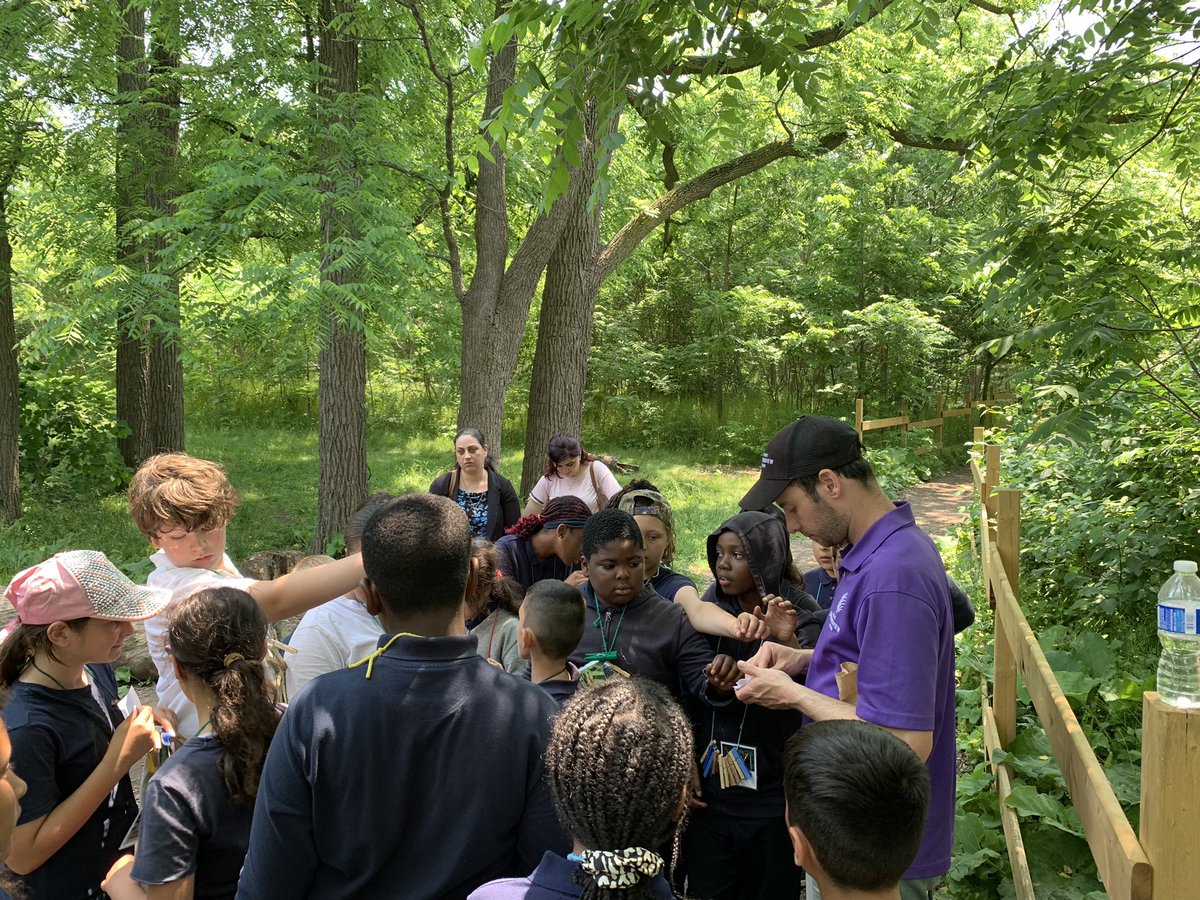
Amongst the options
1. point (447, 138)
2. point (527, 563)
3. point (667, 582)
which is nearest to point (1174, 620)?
point (667, 582)

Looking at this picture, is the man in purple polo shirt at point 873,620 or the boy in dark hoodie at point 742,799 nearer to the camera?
the man in purple polo shirt at point 873,620

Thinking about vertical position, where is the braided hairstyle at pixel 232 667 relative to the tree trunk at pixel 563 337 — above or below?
below

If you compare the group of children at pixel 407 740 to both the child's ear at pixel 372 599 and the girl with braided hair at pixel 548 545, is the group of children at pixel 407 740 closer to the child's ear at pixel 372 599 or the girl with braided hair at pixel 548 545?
the child's ear at pixel 372 599

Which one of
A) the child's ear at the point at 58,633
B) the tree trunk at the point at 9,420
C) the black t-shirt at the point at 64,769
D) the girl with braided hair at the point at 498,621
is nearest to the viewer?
the black t-shirt at the point at 64,769

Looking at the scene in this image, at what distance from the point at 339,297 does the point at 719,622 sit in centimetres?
434

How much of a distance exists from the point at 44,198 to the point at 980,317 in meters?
9.42

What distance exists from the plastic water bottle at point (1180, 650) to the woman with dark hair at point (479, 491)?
14.0 ft

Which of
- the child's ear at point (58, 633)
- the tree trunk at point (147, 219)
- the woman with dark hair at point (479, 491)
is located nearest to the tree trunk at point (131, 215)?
the tree trunk at point (147, 219)

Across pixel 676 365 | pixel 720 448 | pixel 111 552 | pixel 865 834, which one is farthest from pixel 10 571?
pixel 676 365

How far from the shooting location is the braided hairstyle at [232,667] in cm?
210

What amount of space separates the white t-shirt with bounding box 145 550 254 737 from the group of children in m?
0.01

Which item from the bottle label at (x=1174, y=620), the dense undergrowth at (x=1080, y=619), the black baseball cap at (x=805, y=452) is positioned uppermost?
the black baseball cap at (x=805, y=452)

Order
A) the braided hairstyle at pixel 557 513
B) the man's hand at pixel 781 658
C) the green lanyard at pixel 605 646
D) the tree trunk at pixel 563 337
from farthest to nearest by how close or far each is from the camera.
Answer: the tree trunk at pixel 563 337 < the braided hairstyle at pixel 557 513 < the green lanyard at pixel 605 646 < the man's hand at pixel 781 658

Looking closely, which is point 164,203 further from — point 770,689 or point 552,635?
point 770,689
